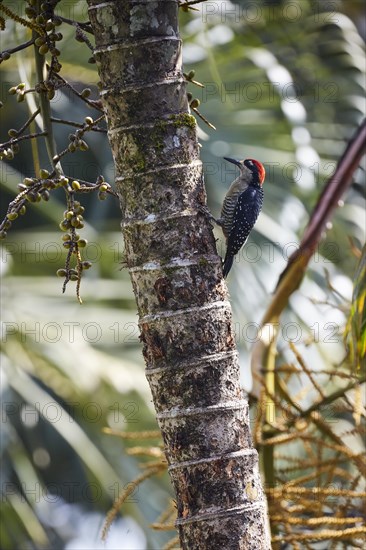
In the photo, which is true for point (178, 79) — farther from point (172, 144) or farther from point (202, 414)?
point (202, 414)

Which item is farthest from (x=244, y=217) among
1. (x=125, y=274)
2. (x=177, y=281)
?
(x=177, y=281)

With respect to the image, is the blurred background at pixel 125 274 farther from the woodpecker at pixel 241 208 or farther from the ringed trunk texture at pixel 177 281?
the ringed trunk texture at pixel 177 281

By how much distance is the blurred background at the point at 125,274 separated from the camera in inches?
166

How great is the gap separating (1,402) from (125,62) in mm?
2591

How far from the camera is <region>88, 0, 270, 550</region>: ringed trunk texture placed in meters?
1.95

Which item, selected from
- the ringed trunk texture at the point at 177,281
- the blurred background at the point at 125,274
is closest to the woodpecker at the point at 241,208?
the blurred background at the point at 125,274

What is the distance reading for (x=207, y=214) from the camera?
2.06 metres

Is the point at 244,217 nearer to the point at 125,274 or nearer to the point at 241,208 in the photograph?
the point at 241,208

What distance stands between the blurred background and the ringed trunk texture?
165cm

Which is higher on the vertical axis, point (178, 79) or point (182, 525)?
point (178, 79)

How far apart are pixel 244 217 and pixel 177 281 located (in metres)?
1.94

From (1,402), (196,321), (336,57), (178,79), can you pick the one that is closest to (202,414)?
(196,321)

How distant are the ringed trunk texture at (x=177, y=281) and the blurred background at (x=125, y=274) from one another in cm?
165

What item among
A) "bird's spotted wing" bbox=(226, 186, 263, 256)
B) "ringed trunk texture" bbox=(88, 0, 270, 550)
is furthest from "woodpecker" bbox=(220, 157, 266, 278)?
"ringed trunk texture" bbox=(88, 0, 270, 550)
